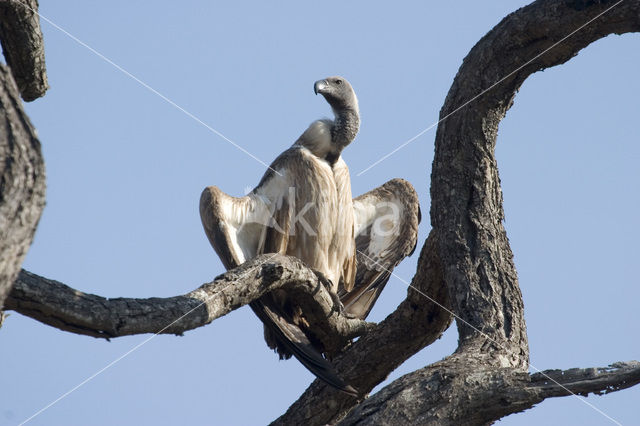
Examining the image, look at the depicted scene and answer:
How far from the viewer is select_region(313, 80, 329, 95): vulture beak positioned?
30.6 feet

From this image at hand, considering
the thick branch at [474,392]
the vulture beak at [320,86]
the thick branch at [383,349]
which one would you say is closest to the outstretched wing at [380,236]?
the vulture beak at [320,86]

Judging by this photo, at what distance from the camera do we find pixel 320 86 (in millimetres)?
9352

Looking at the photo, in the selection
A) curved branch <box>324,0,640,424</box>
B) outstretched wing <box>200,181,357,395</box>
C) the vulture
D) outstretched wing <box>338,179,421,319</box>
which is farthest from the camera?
outstretched wing <box>338,179,421,319</box>

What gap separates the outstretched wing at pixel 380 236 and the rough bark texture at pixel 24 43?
3.79 m

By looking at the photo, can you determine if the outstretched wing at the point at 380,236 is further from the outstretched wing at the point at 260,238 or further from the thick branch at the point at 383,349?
the thick branch at the point at 383,349

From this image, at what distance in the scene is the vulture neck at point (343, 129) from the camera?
927 cm

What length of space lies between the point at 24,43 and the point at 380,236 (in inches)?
173

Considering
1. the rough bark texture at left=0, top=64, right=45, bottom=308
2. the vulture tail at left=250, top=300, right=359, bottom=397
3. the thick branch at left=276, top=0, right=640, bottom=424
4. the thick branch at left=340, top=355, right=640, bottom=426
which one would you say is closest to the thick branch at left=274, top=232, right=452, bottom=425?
the vulture tail at left=250, top=300, right=359, bottom=397

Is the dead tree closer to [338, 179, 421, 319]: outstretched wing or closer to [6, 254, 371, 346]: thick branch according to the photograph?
[6, 254, 371, 346]: thick branch

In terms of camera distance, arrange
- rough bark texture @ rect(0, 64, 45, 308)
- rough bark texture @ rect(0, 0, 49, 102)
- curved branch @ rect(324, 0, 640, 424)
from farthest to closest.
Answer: rough bark texture @ rect(0, 0, 49, 102)
curved branch @ rect(324, 0, 640, 424)
rough bark texture @ rect(0, 64, 45, 308)

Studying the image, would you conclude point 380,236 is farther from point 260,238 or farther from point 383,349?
point 383,349

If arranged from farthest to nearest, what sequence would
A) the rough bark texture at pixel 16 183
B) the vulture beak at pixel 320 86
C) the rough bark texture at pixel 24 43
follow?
the vulture beak at pixel 320 86
the rough bark texture at pixel 24 43
the rough bark texture at pixel 16 183

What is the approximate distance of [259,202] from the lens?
8781 millimetres

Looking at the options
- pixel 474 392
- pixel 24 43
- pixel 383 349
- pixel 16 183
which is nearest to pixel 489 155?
A: pixel 383 349
